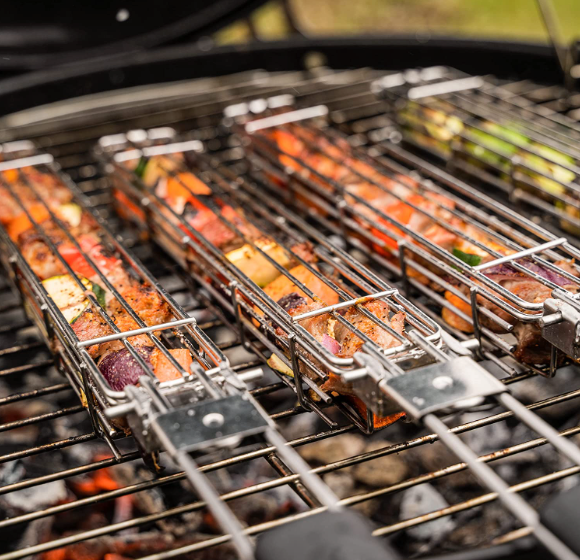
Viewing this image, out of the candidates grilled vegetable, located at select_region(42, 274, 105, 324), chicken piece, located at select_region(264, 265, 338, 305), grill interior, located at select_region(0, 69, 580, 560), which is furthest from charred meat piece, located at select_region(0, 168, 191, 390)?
chicken piece, located at select_region(264, 265, 338, 305)

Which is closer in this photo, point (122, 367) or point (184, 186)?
point (122, 367)

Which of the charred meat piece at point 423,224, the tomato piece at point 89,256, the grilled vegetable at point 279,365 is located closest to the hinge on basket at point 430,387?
the charred meat piece at point 423,224

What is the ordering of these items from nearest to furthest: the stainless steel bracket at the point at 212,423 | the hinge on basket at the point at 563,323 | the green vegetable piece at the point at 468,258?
the stainless steel bracket at the point at 212,423 → the hinge on basket at the point at 563,323 → the green vegetable piece at the point at 468,258

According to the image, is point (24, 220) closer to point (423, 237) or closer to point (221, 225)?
point (221, 225)

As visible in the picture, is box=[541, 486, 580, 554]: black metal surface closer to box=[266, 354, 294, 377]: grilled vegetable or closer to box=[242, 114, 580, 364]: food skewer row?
box=[242, 114, 580, 364]: food skewer row

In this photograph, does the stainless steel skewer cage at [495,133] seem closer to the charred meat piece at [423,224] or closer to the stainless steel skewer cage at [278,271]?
the charred meat piece at [423,224]

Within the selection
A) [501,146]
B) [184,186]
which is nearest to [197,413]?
[184,186]

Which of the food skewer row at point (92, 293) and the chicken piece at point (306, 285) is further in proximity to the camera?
the chicken piece at point (306, 285)
